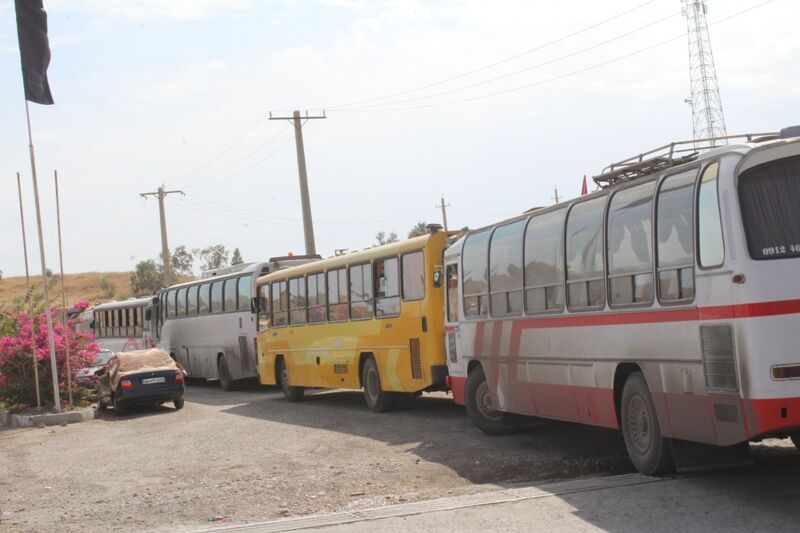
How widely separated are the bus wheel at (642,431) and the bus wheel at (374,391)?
31.3 ft

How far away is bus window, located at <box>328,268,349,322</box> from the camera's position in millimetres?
21922

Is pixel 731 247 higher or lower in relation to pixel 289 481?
higher

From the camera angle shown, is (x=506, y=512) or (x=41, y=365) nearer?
(x=506, y=512)

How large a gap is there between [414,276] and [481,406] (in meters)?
3.93

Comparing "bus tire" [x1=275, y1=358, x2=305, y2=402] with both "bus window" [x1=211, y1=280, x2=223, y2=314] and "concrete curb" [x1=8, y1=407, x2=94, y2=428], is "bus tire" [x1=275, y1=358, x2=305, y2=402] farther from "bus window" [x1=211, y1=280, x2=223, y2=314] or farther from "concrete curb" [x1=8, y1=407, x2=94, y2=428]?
"bus window" [x1=211, y1=280, x2=223, y2=314]

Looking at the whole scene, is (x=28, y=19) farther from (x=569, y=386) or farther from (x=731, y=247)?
(x=731, y=247)

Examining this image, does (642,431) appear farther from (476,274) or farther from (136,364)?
(136,364)

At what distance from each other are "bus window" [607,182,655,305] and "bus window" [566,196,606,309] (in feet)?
0.83

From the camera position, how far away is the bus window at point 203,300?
33509 millimetres

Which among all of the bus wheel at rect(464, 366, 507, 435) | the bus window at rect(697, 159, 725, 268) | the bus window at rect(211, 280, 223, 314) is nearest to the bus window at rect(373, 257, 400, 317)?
the bus wheel at rect(464, 366, 507, 435)

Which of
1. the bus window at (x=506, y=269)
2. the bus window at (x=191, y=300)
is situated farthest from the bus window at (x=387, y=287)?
the bus window at (x=191, y=300)

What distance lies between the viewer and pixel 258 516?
33.6ft

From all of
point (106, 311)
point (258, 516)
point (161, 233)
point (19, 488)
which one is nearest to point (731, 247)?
point (258, 516)

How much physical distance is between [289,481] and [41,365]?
49.6 feet
